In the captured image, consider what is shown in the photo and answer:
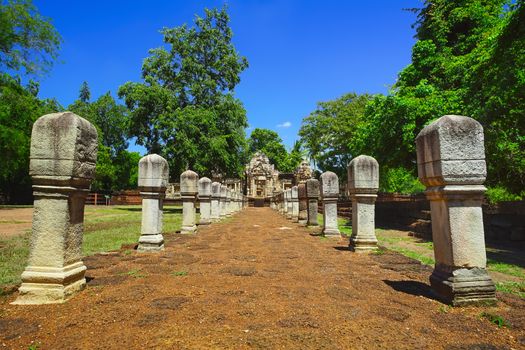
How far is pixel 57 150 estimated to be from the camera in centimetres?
348

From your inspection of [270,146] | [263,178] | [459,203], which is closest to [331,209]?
[459,203]

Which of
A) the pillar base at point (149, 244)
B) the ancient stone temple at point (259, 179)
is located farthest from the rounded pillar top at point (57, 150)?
the ancient stone temple at point (259, 179)

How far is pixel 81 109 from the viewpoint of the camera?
47.1 m

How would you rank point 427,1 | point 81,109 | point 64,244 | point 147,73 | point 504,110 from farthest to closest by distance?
point 81,109
point 147,73
point 427,1
point 504,110
point 64,244

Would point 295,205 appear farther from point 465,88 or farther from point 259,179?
point 259,179

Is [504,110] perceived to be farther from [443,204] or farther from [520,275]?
[443,204]

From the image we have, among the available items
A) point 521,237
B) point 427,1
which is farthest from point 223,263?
point 427,1

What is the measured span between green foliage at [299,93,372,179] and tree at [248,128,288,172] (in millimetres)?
30946

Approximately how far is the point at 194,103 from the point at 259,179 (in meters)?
31.1

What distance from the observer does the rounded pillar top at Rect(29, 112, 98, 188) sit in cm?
346

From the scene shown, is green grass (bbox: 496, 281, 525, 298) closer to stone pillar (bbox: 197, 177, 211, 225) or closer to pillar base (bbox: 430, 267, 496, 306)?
pillar base (bbox: 430, 267, 496, 306)

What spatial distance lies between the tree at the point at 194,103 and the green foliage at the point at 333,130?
11260mm

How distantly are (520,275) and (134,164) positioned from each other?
179 ft

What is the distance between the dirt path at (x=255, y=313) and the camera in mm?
2400
